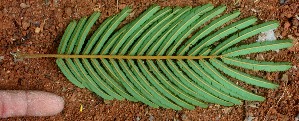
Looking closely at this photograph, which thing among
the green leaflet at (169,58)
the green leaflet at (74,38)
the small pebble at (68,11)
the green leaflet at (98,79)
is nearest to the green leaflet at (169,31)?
the green leaflet at (169,58)

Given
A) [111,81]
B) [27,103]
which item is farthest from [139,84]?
[27,103]

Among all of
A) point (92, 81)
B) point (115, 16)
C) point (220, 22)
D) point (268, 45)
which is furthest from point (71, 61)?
point (268, 45)

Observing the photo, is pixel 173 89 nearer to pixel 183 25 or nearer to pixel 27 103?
pixel 183 25

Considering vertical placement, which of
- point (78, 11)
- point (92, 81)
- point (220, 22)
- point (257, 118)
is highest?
point (78, 11)

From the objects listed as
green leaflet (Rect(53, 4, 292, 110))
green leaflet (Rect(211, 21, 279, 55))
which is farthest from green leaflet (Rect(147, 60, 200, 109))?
green leaflet (Rect(211, 21, 279, 55))

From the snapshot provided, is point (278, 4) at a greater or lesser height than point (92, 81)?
greater

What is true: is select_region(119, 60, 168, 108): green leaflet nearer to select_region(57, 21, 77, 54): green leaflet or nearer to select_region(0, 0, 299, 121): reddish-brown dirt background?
select_region(0, 0, 299, 121): reddish-brown dirt background

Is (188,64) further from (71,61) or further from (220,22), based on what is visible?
(71,61)
